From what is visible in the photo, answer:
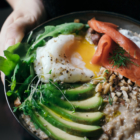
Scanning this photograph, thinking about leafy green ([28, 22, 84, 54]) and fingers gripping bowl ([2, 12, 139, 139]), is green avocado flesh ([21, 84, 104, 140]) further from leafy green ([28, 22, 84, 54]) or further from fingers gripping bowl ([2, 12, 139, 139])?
leafy green ([28, 22, 84, 54])

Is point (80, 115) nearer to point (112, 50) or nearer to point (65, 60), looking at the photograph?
point (65, 60)

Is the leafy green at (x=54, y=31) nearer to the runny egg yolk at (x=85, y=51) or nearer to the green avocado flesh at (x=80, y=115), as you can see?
the runny egg yolk at (x=85, y=51)

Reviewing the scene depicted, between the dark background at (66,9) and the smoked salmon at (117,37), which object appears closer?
the smoked salmon at (117,37)

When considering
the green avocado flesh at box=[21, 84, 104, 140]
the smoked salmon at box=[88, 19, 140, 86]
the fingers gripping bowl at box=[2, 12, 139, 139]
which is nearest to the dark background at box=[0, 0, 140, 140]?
the fingers gripping bowl at box=[2, 12, 139, 139]

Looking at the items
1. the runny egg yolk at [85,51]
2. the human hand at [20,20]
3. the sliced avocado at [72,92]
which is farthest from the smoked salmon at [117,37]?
the human hand at [20,20]

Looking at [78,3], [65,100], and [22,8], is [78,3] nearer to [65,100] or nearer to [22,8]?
[22,8]

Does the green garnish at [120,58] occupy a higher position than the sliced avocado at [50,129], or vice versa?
the green garnish at [120,58]
